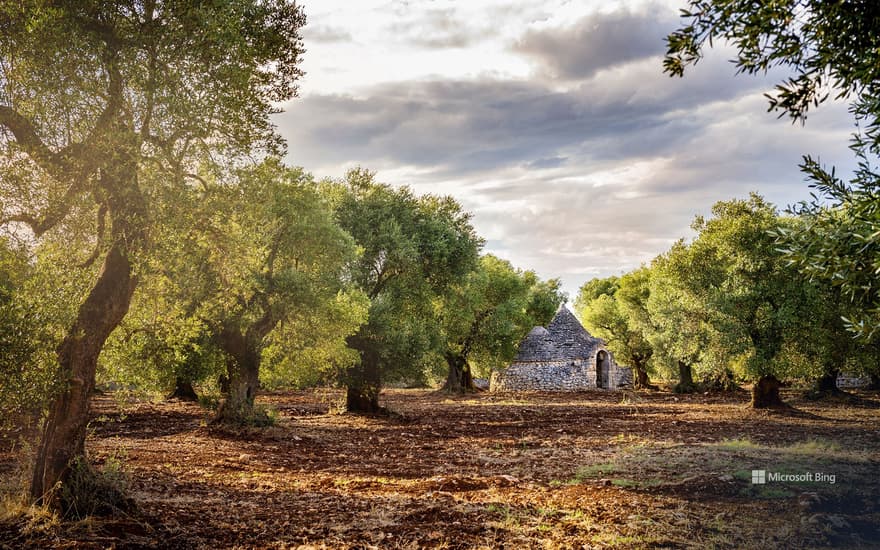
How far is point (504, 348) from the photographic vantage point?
61.1 metres

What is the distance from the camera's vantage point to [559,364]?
2547 inches

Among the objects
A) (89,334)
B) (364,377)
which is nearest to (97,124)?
(89,334)

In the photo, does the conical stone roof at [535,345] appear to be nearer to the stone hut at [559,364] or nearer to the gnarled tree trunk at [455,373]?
the stone hut at [559,364]

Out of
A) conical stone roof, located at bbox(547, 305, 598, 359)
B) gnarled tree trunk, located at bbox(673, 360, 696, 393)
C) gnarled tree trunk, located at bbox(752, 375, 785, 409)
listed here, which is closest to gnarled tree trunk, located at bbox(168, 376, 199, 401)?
conical stone roof, located at bbox(547, 305, 598, 359)

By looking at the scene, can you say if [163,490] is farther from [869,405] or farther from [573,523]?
[869,405]

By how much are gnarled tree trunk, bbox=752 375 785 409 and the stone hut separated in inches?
1121

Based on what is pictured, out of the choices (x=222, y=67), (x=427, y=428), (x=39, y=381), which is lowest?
(x=427, y=428)

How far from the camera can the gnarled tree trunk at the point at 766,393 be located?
35.7 meters

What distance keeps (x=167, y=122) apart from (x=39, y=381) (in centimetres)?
540

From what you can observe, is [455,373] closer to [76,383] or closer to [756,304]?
[756,304]

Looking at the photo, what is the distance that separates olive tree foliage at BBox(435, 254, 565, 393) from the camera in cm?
5419

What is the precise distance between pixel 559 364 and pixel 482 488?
51.5 m

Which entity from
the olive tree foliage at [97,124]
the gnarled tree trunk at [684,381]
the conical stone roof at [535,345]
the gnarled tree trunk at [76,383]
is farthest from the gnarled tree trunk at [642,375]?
the gnarled tree trunk at [76,383]

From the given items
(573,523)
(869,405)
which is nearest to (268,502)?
(573,523)
